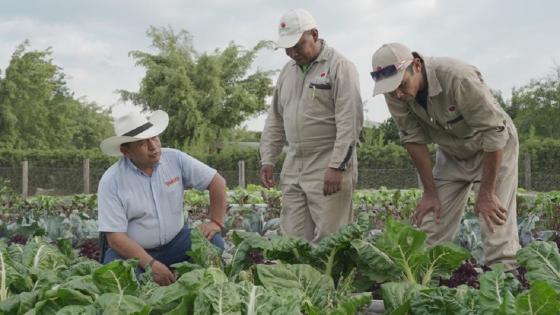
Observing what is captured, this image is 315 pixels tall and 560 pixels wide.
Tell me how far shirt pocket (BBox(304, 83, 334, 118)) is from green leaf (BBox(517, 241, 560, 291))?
1.92 metres

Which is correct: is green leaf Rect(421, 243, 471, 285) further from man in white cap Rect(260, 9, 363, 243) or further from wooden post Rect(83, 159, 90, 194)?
wooden post Rect(83, 159, 90, 194)

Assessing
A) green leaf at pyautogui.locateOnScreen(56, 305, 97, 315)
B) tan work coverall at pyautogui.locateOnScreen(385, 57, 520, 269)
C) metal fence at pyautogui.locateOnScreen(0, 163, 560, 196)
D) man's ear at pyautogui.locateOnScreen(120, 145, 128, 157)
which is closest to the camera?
green leaf at pyautogui.locateOnScreen(56, 305, 97, 315)

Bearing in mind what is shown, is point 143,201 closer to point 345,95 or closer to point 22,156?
point 345,95

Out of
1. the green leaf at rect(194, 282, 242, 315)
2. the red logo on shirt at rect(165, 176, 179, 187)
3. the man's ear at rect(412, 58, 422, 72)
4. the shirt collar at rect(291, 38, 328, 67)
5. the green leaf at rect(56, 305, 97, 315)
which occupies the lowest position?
the green leaf at rect(56, 305, 97, 315)

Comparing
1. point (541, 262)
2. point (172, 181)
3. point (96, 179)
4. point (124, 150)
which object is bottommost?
point (96, 179)

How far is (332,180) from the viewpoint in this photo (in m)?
4.52

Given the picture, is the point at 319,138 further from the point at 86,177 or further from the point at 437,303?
the point at 86,177

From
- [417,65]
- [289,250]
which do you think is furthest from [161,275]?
[417,65]

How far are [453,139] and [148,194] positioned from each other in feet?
6.05

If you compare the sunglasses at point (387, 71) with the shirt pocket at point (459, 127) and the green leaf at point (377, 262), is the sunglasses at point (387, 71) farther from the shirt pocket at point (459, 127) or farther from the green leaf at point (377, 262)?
the green leaf at point (377, 262)

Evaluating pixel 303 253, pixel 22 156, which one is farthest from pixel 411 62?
pixel 22 156

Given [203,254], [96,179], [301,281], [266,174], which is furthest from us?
[96,179]

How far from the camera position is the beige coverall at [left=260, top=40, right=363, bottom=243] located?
14.9 feet

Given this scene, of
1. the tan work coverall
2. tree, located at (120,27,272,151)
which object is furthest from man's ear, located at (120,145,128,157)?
tree, located at (120,27,272,151)
